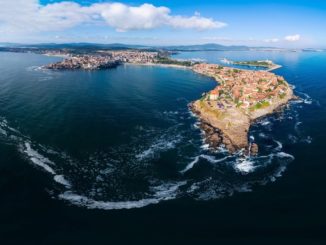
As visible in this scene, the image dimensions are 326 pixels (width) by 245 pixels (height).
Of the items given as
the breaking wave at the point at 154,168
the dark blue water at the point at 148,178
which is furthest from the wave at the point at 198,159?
the dark blue water at the point at 148,178

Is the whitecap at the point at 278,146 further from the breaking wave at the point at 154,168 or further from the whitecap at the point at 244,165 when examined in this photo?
the whitecap at the point at 244,165

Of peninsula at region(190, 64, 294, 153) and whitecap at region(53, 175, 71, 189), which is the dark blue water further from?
peninsula at region(190, 64, 294, 153)

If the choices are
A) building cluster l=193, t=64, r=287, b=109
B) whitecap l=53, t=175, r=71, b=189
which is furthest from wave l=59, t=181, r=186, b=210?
building cluster l=193, t=64, r=287, b=109

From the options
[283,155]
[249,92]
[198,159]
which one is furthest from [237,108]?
[198,159]

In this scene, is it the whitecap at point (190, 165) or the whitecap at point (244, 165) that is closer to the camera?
the whitecap at point (190, 165)

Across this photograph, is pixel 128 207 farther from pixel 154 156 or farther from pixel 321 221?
pixel 321 221

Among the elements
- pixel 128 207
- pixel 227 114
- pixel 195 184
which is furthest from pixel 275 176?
pixel 227 114

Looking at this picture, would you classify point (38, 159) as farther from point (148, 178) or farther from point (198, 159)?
A: point (198, 159)
